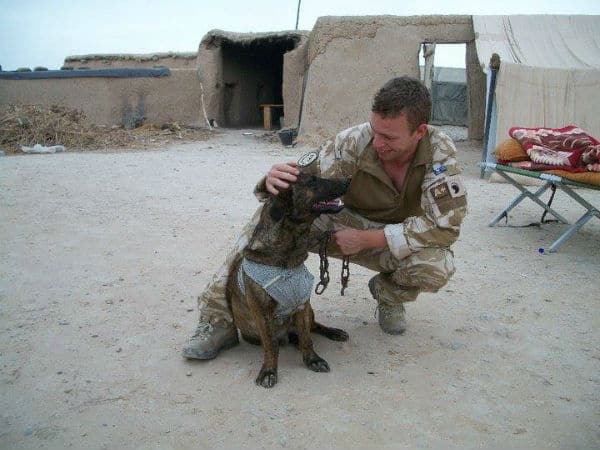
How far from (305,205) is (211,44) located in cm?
1155

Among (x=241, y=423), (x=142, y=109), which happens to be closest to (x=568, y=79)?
(x=241, y=423)

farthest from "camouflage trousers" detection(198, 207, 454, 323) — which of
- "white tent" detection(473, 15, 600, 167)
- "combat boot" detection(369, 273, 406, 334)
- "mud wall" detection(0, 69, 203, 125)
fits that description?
"mud wall" detection(0, 69, 203, 125)

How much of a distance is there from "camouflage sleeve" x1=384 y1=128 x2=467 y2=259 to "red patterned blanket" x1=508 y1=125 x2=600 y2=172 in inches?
93.6

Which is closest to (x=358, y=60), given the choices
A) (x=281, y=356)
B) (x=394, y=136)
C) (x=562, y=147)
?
(x=562, y=147)

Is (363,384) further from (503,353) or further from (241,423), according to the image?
(503,353)

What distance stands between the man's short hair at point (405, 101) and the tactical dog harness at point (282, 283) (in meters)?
0.83

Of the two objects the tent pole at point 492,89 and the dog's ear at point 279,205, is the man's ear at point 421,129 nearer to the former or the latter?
the dog's ear at point 279,205

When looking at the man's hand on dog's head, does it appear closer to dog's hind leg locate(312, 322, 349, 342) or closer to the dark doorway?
dog's hind leg locate(312, 322, 349, 342)

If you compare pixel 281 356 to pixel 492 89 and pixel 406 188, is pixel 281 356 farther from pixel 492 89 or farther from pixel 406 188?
pixel 492 89

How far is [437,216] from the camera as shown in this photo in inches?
95.8

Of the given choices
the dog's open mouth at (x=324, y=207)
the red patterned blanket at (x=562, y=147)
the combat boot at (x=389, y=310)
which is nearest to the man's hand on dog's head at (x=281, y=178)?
the dog's open mouth at (x=324, y=207)

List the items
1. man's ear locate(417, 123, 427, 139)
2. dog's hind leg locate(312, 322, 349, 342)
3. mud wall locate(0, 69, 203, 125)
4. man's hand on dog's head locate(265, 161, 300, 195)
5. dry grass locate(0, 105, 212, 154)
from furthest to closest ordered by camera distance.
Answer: mud wall locate(0, 69, 203, 125), dry grass locate(0, 105, 212, 154), dog's hind leg locate(312, 322, 349, 342), man's ear locate(417, 123, 427, 139), man's hand on dog's head locate(265, 161, 300, 195)

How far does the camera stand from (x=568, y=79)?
7699mm

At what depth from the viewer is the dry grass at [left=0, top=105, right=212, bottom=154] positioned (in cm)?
987
